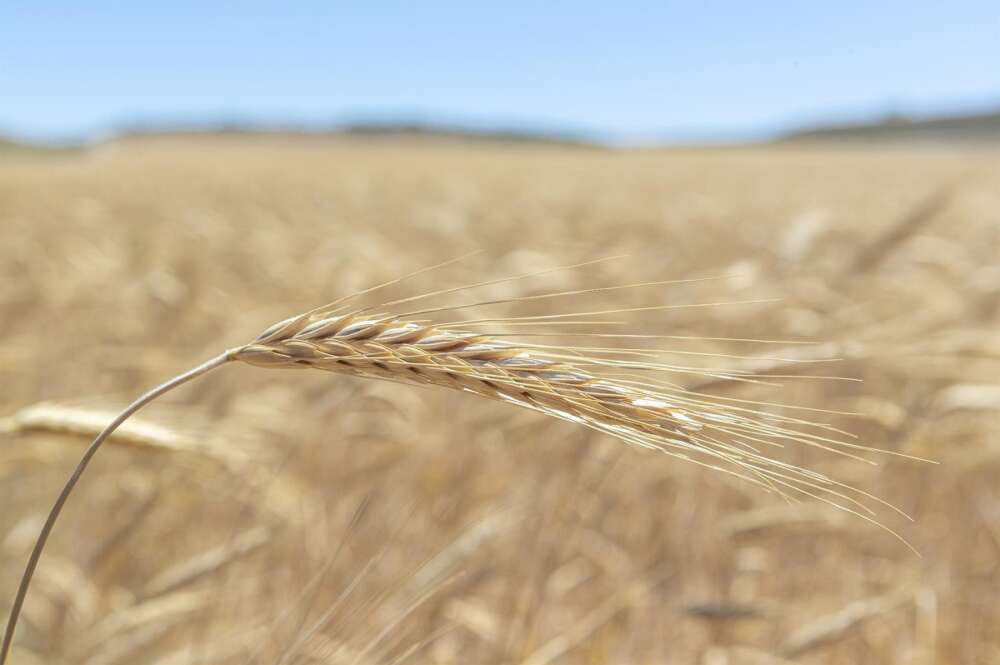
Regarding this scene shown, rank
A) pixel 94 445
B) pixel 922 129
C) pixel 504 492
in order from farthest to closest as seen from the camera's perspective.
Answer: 1. pixel 922 129
2. pixel 504 492
3. pixel 94 445

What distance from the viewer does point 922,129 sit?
66.1 metres

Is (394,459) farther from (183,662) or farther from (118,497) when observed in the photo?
(183,662)

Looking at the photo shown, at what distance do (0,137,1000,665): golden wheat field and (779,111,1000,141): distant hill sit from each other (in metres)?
69.7

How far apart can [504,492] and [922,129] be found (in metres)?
75.1

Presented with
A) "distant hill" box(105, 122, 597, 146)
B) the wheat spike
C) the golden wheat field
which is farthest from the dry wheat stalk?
"distant hill" box(105, 122, 597, 146)

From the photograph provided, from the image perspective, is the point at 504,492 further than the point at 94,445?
Yes

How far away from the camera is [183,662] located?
1.23 meters

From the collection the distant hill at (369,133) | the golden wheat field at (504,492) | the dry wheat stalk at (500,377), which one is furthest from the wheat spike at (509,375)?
the distant hill at (369,133)

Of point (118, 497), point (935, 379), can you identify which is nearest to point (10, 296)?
point (118, 497)

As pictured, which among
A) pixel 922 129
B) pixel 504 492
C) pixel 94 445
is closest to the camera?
pixel 94 445

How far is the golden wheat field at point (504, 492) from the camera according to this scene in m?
1.21

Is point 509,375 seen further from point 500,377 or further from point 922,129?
point 922,129

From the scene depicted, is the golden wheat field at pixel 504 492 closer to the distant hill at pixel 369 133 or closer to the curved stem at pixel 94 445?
the curved stem at pixel 94 445

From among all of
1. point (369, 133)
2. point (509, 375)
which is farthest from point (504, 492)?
point (369, 133)
